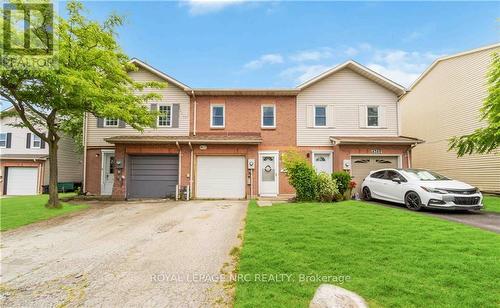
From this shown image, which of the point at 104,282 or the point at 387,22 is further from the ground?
the point at 387,22

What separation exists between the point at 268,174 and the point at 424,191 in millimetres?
7734

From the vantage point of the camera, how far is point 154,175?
14898 millimetres

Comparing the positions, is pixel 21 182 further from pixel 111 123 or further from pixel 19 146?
pixel 111 123

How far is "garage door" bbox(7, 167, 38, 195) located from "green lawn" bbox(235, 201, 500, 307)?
72.0ft

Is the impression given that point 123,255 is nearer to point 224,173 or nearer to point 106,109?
point 106,109

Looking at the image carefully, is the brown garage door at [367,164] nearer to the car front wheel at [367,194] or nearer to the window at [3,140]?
the car front wheel at [367,194]

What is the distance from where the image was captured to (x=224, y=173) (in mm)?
14914

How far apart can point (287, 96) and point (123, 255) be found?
12.7 m

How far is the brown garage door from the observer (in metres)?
14.9

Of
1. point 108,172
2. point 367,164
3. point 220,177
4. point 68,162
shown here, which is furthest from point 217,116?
point 68,162

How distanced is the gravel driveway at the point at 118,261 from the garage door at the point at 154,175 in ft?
18.6

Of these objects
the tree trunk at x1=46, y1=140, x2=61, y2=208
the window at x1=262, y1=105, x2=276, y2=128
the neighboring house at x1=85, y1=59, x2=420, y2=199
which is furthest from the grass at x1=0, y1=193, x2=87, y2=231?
the window at x1=262, y1=105, x2=276, y2=128

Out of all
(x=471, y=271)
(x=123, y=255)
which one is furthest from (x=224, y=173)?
(x=471, y=271)

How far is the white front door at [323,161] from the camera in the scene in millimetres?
15648
